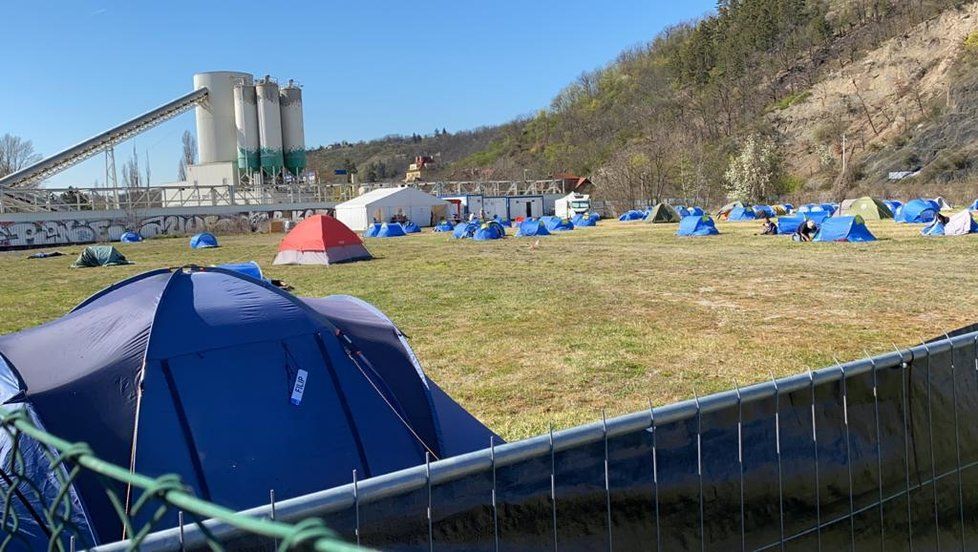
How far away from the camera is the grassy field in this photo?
7.95m

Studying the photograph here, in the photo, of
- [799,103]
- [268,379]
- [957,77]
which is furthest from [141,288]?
[799,103]

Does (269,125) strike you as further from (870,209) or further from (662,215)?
(870,209)

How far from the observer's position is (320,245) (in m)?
23.9

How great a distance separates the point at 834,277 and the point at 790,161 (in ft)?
218

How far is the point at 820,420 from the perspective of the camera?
316 cm

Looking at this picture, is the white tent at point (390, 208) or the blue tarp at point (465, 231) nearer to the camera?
the blue tarp at point (465, 231)

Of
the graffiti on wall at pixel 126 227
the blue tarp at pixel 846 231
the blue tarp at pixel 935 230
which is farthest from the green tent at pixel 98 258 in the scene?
the blue tarp at pixel 935 230

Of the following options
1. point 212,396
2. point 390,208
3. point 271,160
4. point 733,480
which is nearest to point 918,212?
point 390,208

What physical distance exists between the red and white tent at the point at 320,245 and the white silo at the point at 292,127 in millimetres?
40248

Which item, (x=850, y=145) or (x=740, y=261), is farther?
(x=850, y=145)

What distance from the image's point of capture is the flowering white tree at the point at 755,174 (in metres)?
64.5

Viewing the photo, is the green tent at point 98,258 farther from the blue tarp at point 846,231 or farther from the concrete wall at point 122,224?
the blue tarp at point 846,231

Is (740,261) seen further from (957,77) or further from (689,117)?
(689,117)

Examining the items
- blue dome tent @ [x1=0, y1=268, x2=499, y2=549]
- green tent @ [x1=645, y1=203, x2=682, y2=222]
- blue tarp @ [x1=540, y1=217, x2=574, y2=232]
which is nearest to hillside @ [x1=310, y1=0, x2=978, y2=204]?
green tent @ [x1=645, y1=203, x2=682, y2=222]
